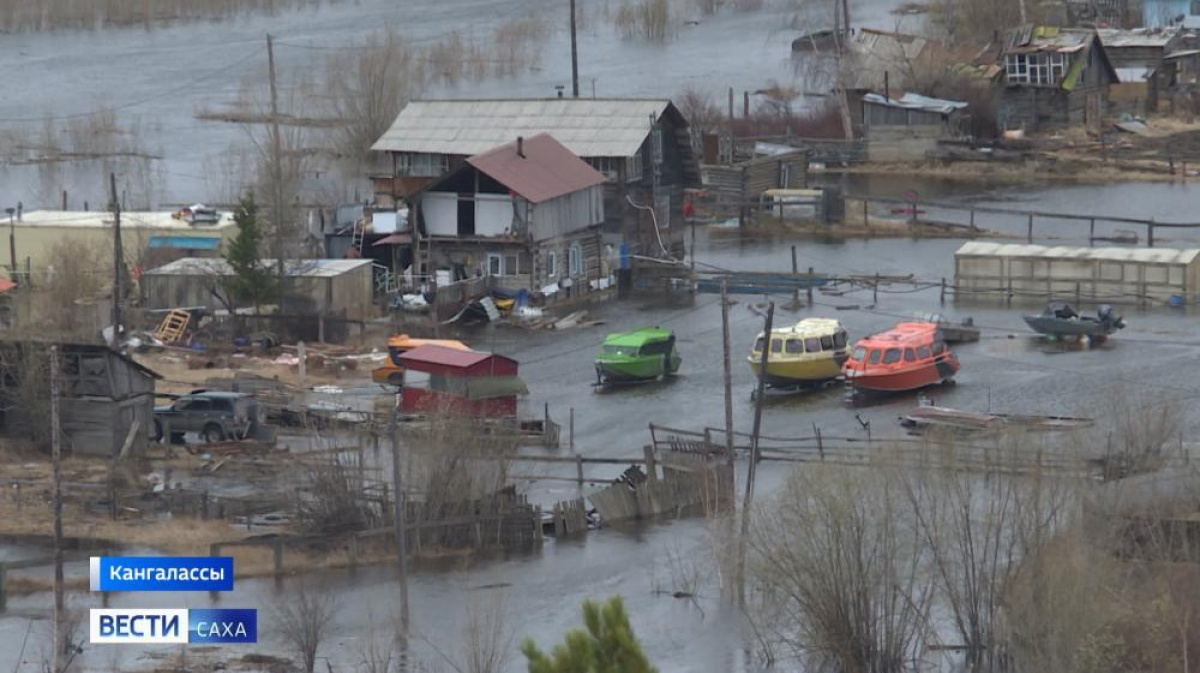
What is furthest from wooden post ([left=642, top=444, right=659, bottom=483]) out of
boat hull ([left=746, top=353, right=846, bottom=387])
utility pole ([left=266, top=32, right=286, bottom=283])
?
utility pole ([left=266, top=32, right=286, bottom=283])

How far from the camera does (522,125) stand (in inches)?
1882

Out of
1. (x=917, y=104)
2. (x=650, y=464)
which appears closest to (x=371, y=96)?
(x=917, y=104)

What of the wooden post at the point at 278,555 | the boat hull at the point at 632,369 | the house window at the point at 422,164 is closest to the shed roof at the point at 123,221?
the house window at the point at 422,164

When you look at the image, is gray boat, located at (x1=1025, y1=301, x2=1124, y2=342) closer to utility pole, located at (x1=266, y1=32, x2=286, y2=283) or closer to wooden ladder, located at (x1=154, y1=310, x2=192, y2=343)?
utility pole, located at (x1=266, y1=32, x2=286, y2=283)

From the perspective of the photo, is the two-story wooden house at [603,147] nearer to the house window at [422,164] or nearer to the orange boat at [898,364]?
the house window at [422,164]

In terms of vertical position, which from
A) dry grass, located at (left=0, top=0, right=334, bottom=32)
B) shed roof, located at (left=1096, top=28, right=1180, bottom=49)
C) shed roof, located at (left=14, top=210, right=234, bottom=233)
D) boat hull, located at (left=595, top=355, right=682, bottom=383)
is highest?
dry grass, located at (left=0, top=0, right=334, bottom=32)

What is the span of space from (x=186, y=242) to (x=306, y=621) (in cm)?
2204

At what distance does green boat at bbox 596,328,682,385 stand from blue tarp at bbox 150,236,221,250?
412 inches

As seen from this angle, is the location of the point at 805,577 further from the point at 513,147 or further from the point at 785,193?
the point at 785,193

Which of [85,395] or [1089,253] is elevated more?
[1089,253]

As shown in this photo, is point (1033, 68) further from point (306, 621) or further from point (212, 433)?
point (306, 621)

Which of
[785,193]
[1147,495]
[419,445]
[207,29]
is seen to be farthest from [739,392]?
[207,29]

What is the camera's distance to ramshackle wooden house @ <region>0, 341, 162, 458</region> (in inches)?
1276

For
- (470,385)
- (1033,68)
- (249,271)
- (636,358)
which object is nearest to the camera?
(470,385)
